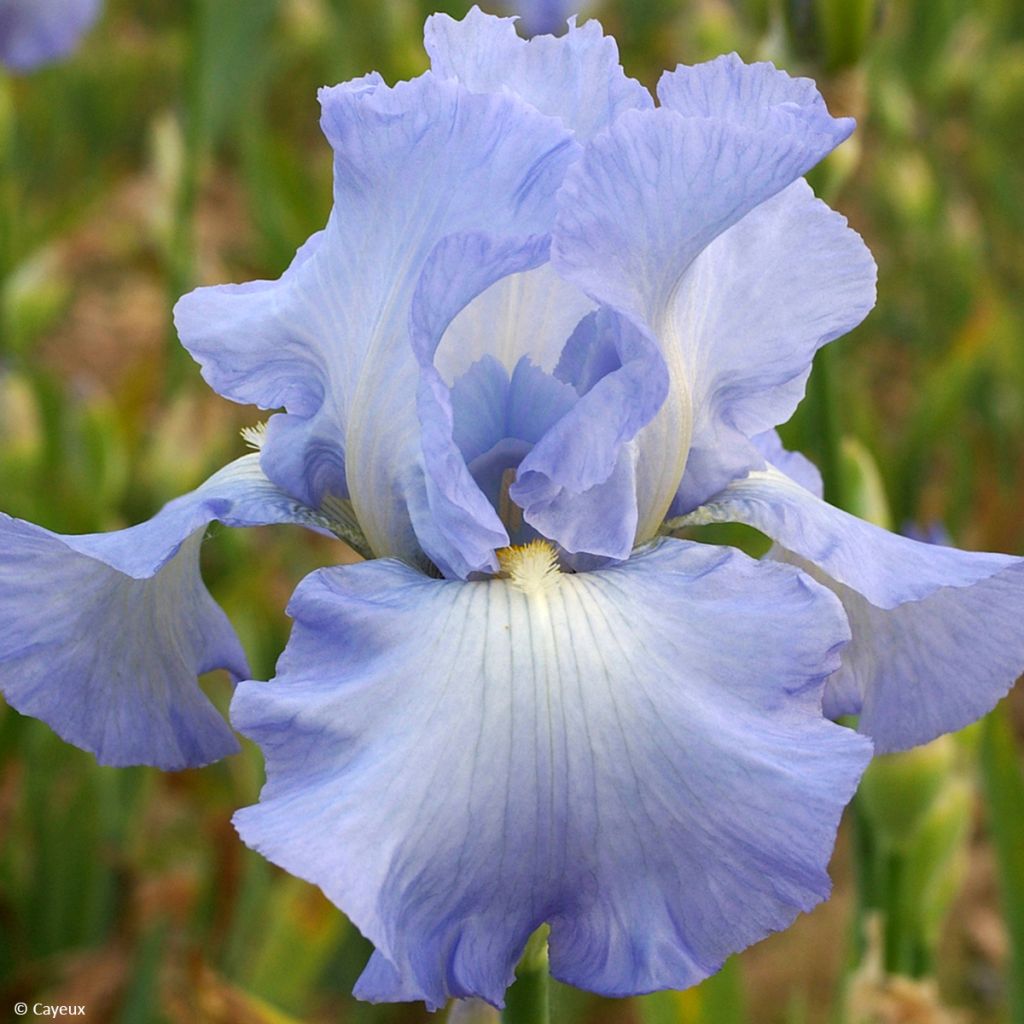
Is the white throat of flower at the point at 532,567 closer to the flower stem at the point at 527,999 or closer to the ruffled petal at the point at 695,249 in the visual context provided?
the ruffled petal at the point at 695,249

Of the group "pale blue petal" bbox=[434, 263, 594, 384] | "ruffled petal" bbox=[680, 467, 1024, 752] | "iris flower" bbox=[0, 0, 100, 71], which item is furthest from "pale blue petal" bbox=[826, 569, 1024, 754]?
"iris flower" bbox=[0, 0, 100, 71]

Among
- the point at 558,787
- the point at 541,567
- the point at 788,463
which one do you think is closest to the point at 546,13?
the point at 788,463

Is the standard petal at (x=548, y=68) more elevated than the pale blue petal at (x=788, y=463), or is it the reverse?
the standard petal at (x=548, y=68)

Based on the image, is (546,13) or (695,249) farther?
(546,13)

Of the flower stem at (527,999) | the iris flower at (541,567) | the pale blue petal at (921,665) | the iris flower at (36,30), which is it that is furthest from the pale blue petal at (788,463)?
the iris flower at (36,30)

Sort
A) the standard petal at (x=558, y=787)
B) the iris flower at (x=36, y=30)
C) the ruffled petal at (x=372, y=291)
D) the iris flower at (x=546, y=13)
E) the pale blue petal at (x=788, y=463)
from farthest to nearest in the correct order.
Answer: the iris flower at (x=546, y=13), the iris flower at (x=36, y=30), the pale blue petal at (x=788, y=463), the ruffled petal at (x=372, y=291), the standard petal at (x=558, y=787)

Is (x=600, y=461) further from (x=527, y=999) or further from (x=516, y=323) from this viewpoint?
(x=527, y=999)
